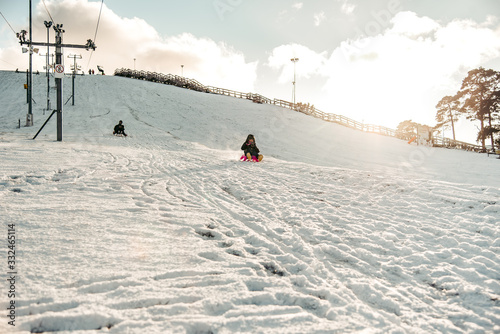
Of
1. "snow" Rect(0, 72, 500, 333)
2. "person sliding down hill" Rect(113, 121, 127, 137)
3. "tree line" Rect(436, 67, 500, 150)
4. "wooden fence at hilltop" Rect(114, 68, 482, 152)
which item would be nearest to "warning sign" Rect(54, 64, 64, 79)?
"person sliding down hill" Rect(113, 121, 127, 137)

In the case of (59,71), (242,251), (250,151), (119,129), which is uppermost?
(59,71)

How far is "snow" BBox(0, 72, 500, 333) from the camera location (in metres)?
2.28

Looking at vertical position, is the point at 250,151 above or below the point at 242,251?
above

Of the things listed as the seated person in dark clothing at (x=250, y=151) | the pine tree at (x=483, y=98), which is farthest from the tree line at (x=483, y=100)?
the seated person in dark clothing at (x=250, y=151)

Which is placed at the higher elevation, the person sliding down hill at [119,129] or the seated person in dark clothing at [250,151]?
the person sliding down hill at [119,129]

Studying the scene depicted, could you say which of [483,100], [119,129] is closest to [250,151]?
[119,129]

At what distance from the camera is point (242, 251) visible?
3.43 m

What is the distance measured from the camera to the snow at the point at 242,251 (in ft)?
7.49

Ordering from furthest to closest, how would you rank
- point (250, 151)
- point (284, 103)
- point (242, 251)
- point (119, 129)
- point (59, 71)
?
point (284, 103) → point (119, 129) → point (59, 71) → point (250, 151) → point (242, 251)

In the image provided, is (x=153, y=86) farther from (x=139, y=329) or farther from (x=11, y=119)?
(x=139, y=329)

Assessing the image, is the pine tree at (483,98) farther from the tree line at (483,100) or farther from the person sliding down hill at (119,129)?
the person sliding down hill at (119,129)

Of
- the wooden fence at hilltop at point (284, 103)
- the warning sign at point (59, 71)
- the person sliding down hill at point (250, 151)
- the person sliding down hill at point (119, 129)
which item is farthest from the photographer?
the wooden fence at hilltop at point (284, 103)

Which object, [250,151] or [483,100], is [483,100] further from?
[250,151]

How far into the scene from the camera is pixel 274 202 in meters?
5.68
